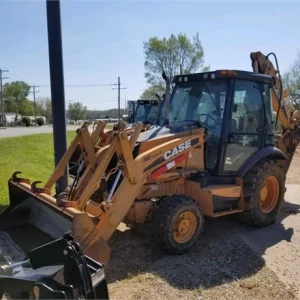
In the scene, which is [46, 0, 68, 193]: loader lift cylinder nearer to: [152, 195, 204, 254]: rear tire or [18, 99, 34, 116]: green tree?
[152, 195, 204, 254]: rear tire

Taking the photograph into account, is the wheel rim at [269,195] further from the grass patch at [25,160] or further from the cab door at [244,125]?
the grass patch at [25,160]

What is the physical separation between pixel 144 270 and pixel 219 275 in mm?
875

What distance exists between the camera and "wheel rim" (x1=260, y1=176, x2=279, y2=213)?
6029mm

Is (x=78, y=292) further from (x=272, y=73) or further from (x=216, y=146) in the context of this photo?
(x=272, y=73)

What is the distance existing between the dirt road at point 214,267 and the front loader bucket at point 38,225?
620mm

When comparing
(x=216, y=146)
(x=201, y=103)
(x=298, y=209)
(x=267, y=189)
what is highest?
(x=201, y=103)

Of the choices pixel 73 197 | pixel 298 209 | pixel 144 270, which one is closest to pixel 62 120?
pixel 73 197

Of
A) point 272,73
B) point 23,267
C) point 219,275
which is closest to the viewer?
point 23,267

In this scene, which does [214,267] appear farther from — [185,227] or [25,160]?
[25,160]

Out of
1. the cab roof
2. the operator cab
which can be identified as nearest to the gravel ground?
the operator cab

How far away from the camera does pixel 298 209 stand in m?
7.00

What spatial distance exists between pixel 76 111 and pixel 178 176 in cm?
9785

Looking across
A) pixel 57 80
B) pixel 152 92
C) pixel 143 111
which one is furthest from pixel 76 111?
pixel 57 80

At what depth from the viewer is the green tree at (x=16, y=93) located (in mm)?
84312
